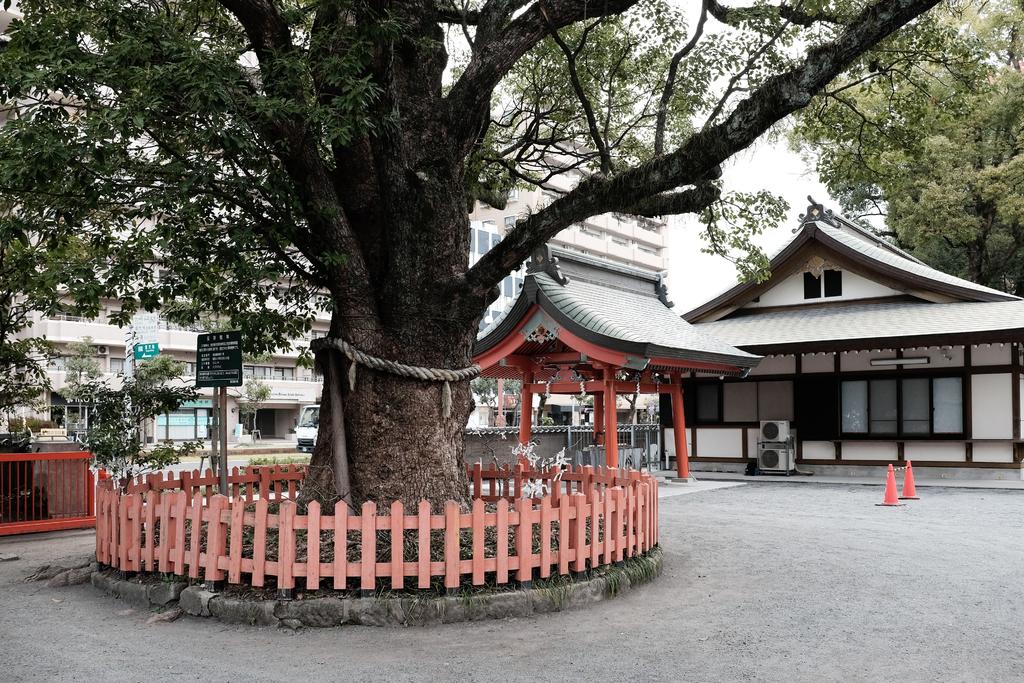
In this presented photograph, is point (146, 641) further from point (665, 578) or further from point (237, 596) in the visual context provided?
point (665, 578)

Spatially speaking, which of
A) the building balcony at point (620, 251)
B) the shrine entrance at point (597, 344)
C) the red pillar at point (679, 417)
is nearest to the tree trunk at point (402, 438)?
the shrine entrance at point (597, 344)

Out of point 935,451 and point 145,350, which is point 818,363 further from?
point 145,350

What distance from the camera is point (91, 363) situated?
1644 inches

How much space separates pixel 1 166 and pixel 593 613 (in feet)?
20.5

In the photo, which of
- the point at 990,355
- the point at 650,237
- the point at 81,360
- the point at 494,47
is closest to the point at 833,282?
the point at 990,355

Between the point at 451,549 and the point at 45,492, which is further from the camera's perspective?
the point at 45,492

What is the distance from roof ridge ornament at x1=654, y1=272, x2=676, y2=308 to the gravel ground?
11493 millimetres

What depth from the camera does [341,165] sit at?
9031 mm

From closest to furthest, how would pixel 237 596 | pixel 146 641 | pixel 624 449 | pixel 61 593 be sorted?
pixel 146 641, pixel 237 596, pixel 61 593, pixel 624 449

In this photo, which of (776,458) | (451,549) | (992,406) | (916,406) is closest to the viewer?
(451,549)

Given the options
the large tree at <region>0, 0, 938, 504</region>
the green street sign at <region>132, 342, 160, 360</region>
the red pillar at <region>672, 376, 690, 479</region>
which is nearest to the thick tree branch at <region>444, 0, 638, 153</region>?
the large tree at <region>0, 0, 938, 504</region>

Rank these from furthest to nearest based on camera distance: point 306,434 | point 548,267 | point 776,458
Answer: point 306,434 → point 776,458 → point 548,267

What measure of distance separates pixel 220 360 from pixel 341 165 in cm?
253

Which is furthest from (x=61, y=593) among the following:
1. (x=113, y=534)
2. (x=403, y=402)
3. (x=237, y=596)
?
(x=403, y=402)
